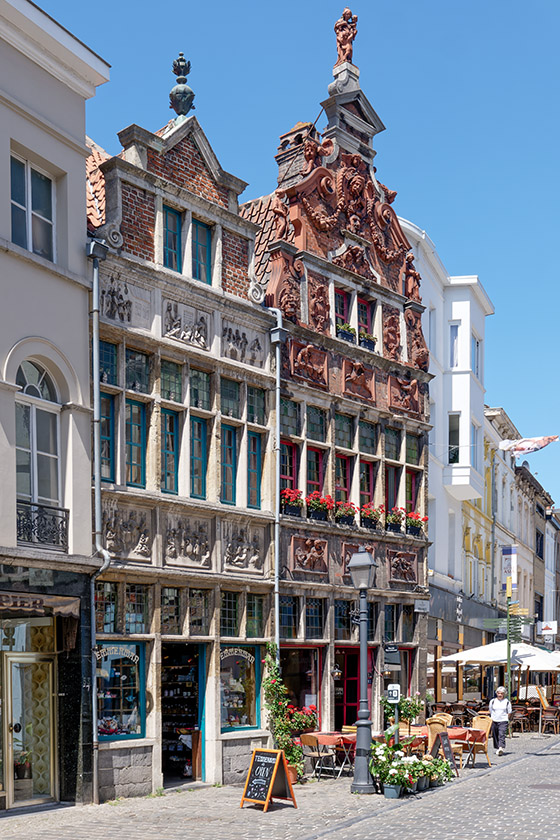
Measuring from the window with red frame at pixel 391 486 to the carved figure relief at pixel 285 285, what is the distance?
187 inches

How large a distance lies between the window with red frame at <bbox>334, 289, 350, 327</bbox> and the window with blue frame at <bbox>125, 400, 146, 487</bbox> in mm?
6216

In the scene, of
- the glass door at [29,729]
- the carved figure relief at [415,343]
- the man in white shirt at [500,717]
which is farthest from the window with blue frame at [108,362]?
the man in white shirt at [500,717]

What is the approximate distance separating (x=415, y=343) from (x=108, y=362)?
9.93 m

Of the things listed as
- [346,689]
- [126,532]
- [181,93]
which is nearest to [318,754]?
[346,689]

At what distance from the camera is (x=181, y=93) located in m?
18.9

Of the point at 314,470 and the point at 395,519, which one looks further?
the point at 395,519

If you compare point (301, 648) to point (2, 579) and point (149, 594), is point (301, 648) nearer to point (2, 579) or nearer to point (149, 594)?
point (149, 594)

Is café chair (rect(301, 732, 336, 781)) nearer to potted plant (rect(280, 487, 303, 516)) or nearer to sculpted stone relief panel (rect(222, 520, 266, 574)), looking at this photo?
sculpted stone relief panel (rect(222, 520, 266, 574))

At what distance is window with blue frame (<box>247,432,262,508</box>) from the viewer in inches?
→ 775

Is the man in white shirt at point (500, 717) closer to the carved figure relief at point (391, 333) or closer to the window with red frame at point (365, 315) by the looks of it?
the carved figure relief at point (391, 333)

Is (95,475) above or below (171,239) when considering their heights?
below

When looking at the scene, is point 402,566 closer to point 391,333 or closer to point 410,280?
point 391,333

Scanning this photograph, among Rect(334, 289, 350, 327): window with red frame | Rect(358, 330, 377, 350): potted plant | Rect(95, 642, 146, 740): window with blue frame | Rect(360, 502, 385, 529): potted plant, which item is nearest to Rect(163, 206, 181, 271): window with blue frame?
Rect(334, 289, 350, 327): window with red frame

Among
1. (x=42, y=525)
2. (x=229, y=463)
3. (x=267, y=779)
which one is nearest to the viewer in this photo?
(x=42, y=525)
